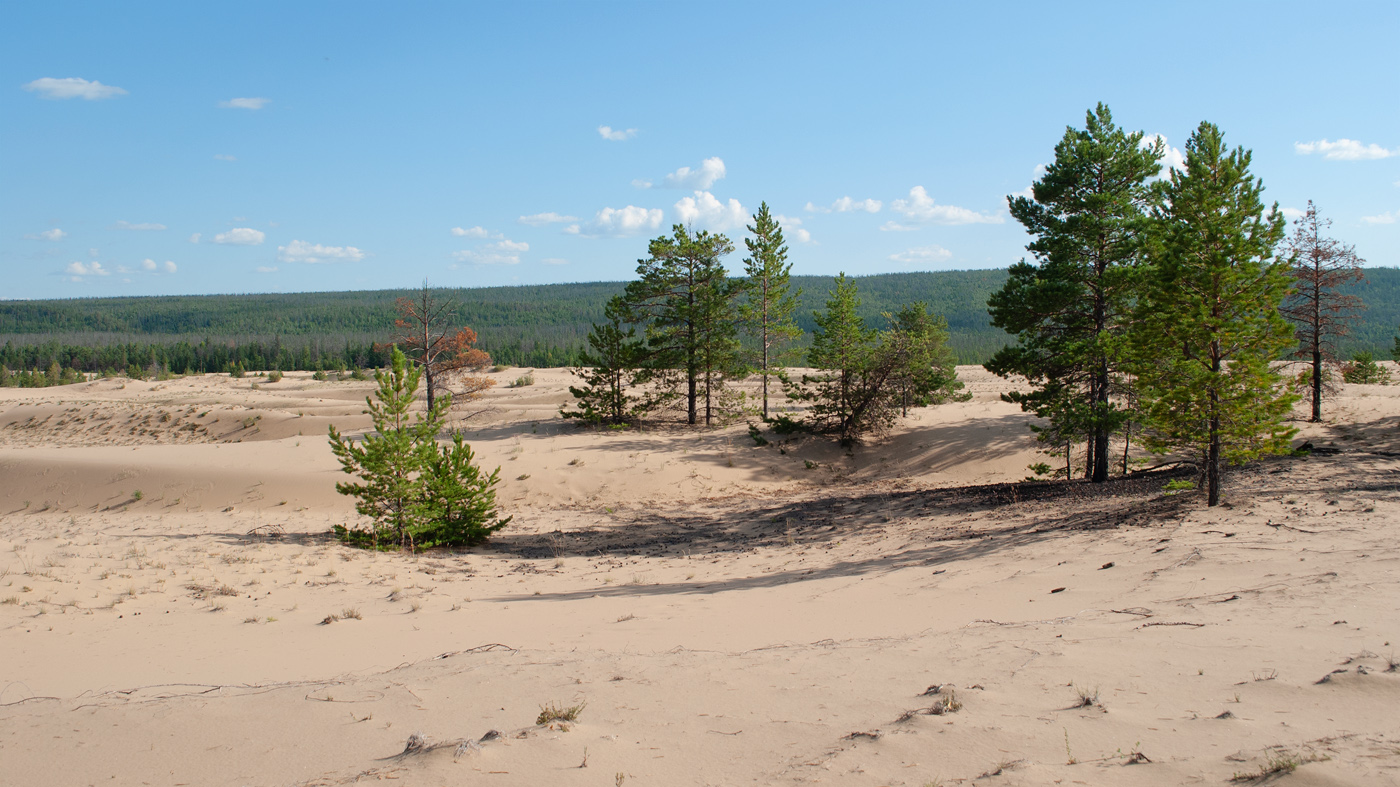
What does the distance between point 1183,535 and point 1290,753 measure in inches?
323

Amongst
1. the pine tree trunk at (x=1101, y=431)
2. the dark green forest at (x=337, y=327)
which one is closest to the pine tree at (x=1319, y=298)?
the pine tree trunk at (x=1101, y=431)

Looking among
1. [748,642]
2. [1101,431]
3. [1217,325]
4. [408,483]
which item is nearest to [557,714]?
[748,642]

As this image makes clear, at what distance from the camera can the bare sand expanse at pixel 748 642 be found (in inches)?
168

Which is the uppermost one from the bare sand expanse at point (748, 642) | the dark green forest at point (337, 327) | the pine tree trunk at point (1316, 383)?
the dark green forest at point (337, 327)

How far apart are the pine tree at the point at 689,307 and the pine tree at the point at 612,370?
0.55 m

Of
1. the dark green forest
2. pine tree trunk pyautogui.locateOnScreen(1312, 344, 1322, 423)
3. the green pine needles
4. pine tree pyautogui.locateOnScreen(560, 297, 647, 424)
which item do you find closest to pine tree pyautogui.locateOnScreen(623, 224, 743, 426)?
pine tree pyautogui.locateOnScreen(560, 297, 647, 424)

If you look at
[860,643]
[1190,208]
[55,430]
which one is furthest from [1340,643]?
[55,430]

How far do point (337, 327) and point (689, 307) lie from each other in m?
165

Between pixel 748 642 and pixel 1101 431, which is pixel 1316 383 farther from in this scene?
pixel 748 642

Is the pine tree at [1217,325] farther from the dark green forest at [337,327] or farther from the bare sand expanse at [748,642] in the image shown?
the dark green forest at [337,327]

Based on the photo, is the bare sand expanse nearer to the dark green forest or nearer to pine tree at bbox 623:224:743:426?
pine tree at bbox 623:224:743:426

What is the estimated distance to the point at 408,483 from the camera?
46.7ft

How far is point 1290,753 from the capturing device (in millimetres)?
3730

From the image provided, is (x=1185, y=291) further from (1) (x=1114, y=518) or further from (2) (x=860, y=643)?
(2) (x=860, y=643)
